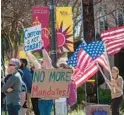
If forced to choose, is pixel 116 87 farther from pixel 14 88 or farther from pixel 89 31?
pixel 14 88

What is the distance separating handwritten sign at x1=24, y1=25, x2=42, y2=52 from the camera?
475 inches

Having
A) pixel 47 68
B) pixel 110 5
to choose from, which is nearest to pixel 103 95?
pixel 110 5

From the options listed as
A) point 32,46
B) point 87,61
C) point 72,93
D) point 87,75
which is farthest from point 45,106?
point 32,46

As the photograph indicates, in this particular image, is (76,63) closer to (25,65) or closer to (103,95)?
(25,65)

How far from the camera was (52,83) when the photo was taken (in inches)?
411

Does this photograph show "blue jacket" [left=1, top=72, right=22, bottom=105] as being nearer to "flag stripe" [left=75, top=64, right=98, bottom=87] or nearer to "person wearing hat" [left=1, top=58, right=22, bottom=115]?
"person wearing hat" [left=1, top=58, right=22, bottom=115]

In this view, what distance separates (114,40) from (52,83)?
8.05ft

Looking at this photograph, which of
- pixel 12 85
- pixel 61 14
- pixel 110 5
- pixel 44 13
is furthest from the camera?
pixel 110 5

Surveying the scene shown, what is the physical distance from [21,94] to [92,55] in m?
2.42

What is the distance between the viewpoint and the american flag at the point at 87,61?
11672 mm

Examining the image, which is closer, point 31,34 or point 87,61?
point 87,61

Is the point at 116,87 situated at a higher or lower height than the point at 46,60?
lower

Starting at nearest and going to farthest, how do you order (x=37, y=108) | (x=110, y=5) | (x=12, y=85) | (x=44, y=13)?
(x=12, y=85)
(x=37, y=108)
(x=44, y=13)
(x=110, y=5)

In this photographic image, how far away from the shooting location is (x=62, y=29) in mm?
15031
